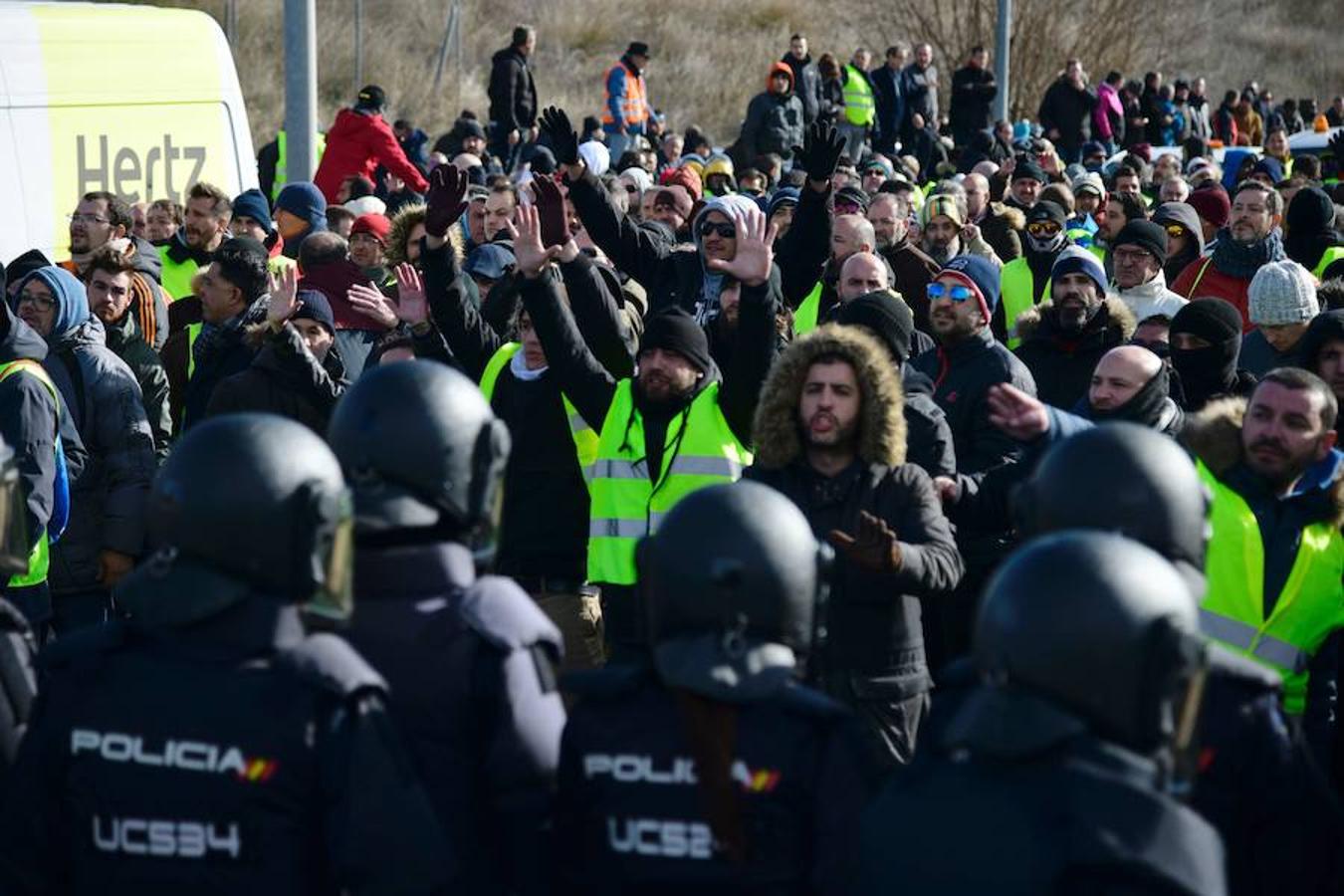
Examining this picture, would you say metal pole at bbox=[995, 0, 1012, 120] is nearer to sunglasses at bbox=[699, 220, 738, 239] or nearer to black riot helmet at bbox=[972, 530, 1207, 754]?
sunglasses at bbox=[699, 220, 738, 239]

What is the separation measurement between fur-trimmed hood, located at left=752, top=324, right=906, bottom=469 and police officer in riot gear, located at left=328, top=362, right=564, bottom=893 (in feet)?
6.48

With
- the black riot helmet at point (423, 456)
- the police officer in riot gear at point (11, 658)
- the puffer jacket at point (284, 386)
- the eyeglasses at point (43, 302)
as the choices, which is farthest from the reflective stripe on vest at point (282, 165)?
the black riot helmet at point (423, 456)

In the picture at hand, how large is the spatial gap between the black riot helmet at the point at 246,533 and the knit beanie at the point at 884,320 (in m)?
3.76

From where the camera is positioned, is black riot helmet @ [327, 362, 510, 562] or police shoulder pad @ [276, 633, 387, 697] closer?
police shoulder pad @ [276, 633, 387, 697]

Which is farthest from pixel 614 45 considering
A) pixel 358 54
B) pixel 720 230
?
pixel 720 230

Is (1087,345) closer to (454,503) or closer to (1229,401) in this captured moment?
(1229,401)

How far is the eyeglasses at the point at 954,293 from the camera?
7641mm

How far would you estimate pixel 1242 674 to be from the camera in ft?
12.7

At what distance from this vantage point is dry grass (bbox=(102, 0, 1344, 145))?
35906 millimetres

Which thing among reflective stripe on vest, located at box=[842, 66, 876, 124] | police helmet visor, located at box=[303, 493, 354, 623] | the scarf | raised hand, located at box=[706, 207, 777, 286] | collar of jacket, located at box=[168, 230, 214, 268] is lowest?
reflective stripe on vest, located at box=[842, 66, 876, 124]

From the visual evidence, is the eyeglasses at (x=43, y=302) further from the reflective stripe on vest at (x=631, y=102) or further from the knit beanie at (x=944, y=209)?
the reflective stripe on vest at (x=631, y=102)

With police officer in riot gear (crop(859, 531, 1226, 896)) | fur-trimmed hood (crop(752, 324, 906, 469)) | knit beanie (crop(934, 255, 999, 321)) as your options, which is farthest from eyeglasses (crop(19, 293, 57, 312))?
police officer in riot gear (crop(859, 531, 1226, 896))

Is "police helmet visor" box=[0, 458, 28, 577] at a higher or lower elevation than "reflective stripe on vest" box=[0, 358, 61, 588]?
higher

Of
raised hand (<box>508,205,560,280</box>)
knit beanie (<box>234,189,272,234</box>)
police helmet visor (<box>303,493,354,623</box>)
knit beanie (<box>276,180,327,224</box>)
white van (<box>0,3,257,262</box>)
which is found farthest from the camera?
knit beanie (<box>276,180,327,224</box>)
